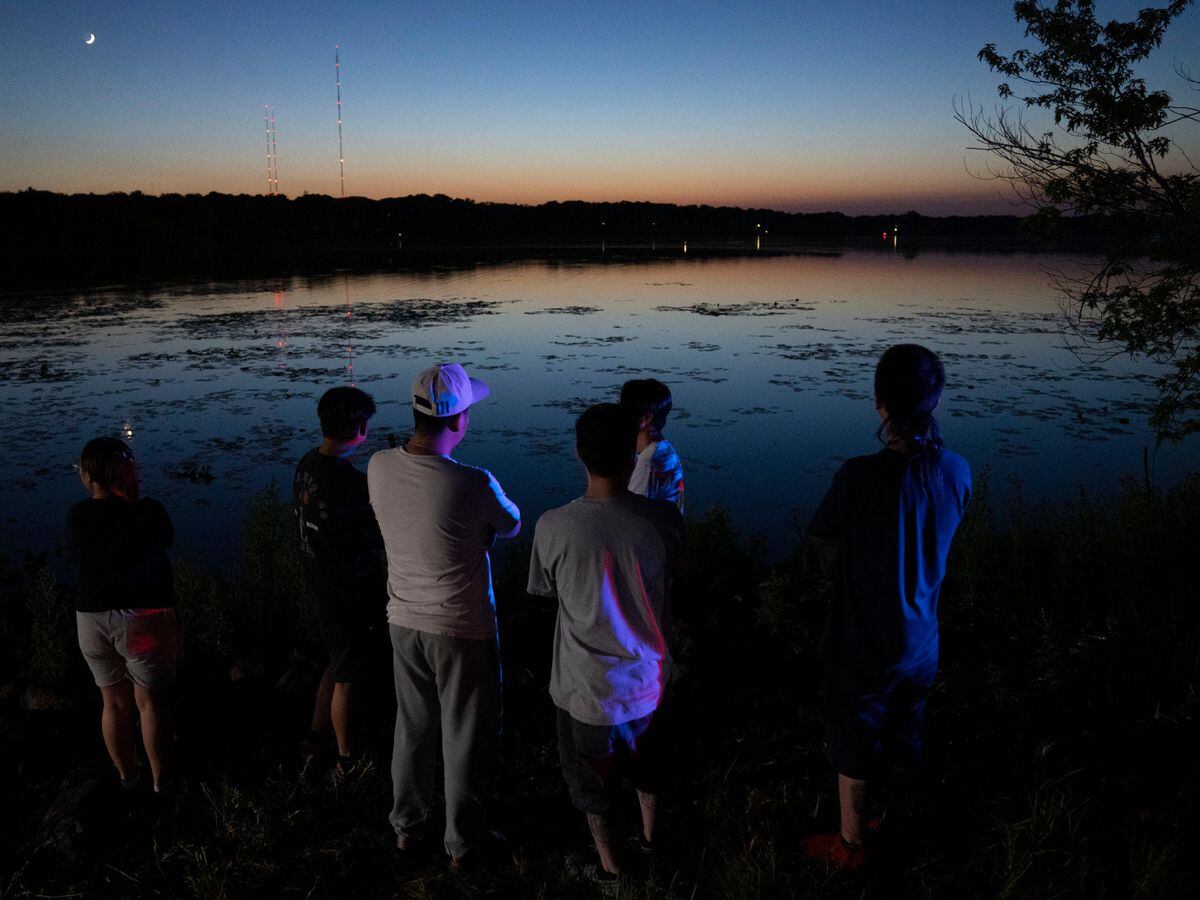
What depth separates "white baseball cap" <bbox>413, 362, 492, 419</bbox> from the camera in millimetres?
2910

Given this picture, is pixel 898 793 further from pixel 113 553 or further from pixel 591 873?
pixel 113 553

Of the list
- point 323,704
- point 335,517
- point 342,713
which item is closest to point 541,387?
point 323,704

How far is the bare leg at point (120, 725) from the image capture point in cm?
365

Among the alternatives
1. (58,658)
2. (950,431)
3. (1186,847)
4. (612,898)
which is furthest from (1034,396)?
(58,658)

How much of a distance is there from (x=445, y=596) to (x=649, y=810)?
4.08ft

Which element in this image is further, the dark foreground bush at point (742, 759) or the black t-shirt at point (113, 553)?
the black t-shirt at point (113, 553)

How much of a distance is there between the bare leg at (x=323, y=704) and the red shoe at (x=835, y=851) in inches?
102

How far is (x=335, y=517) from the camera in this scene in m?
3.48

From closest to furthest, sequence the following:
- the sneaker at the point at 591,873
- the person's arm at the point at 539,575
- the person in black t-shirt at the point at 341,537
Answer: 1. the person's arm at the point at 539,575
2. the sneaker at the point at 591,873
3. the person in black t-shirt at the point at 341,537

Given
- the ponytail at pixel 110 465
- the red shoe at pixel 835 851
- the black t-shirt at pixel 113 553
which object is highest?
the ponytail at pixel 110 465

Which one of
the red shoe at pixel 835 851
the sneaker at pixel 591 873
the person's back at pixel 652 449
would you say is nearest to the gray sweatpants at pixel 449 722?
the sneaker at pixel 591 873

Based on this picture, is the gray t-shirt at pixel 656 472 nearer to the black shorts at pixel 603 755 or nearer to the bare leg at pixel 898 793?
the black shorts at pixel 603 755

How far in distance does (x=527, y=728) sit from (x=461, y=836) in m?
1.24

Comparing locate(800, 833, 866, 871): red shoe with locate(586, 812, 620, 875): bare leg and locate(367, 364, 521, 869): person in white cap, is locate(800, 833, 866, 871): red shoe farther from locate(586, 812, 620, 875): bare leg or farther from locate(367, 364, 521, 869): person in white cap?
locate(367, 364, 521, 869): person in white cap
